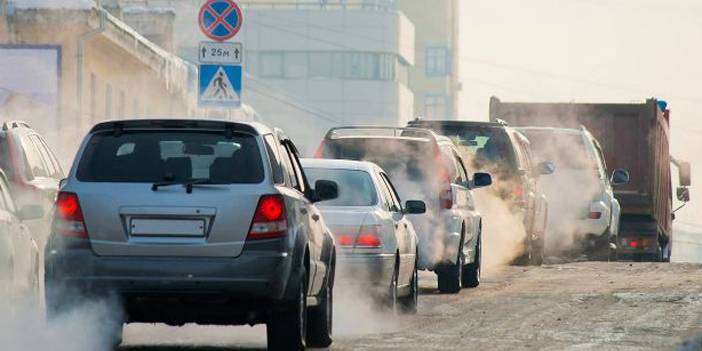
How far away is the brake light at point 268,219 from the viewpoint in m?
13.2

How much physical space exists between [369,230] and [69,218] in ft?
16.6

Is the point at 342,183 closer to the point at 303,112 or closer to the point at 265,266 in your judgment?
the point at 265,266

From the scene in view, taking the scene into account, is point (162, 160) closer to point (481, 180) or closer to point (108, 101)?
point (481, 180)

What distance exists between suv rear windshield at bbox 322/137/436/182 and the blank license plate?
9.16 m

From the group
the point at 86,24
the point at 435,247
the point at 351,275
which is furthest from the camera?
the point at 86,24

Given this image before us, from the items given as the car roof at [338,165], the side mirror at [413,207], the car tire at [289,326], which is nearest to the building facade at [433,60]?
the side mirror at [413,207]

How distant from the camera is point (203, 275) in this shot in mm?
13094

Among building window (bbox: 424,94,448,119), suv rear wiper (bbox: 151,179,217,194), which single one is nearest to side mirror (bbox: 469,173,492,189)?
suv rear wiper (bbox: 151,179,217,194)

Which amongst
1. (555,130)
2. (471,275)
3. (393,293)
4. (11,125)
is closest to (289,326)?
(393,293)

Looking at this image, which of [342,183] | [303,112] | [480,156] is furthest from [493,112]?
[303,112]

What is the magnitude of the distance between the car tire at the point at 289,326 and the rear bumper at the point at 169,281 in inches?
8.9

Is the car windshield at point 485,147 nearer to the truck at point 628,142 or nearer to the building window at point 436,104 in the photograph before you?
the truck at point 628,142

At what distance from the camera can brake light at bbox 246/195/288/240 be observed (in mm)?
13164

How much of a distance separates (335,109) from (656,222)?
4112 inches
